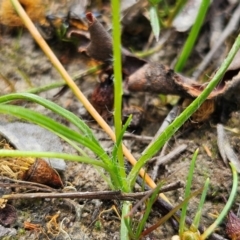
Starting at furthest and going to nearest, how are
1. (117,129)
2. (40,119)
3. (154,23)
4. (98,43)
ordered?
(98,43) < (154,23) < (117,129) < (40,119)

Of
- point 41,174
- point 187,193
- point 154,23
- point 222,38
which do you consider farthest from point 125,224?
point 222,38

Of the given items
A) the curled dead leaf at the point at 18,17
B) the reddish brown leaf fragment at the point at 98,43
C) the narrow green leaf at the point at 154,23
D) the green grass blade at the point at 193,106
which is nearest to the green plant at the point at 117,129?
the green grass blade at the point at 193,106

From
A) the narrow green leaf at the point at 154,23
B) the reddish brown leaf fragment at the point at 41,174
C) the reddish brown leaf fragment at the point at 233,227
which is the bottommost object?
the reddish brown leaf fragment at the point at 233,227

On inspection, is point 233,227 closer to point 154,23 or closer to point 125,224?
point 125,224

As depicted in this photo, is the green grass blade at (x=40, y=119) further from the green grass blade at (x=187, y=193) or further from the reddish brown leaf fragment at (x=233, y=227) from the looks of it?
the reddish brown leaf fragment at (x=233, y=227)

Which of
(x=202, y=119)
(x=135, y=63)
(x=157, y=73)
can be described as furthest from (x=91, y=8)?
(x=202, y=119)

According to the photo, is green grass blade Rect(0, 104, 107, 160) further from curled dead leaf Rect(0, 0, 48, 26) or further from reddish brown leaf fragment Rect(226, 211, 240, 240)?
curled dead leaf Rect(0, 0, 48, 26)

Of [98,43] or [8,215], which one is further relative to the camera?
[98,43]

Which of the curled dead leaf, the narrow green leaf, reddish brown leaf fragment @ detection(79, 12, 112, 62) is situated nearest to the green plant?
the narrow green leaf

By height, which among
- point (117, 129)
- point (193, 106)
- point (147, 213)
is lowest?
point (147, 213)

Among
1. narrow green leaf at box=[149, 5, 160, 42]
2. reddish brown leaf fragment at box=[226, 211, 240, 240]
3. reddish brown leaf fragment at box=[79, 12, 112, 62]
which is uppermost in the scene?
narrow green leaf at box=[149, 5, 160, 42]

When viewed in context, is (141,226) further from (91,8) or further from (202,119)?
(91,8)
